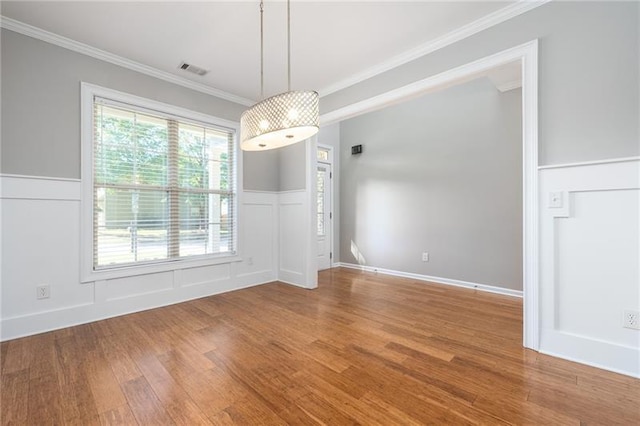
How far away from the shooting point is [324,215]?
5.47 meters

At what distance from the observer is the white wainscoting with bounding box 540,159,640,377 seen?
1.83 meters

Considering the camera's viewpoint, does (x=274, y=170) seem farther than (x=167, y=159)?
Yes

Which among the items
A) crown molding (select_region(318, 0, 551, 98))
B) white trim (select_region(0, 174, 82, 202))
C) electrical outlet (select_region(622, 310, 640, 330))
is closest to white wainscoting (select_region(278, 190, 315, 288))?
crown molding (select_region(318, 0, 551, 98))

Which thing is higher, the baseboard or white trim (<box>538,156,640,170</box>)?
white trim (<box>538,156,640,170</box>)

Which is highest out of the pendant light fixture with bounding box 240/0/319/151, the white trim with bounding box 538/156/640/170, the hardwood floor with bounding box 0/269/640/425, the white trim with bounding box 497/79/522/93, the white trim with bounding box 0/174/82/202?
the white trim with bounding box 497/79/522/93

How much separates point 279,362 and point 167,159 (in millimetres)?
2678

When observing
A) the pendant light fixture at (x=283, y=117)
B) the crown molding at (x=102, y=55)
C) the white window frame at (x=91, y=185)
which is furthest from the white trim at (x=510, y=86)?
the white window frame at (x=91, y=185)

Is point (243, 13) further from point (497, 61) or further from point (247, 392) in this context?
point (247, 392)

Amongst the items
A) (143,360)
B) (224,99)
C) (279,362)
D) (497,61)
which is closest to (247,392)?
(279,362)

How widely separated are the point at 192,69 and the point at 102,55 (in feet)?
2.77

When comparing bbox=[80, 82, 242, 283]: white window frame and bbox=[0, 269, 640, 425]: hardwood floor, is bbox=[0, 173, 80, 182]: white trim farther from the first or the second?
bbox=[0, 269, 640, 425]: hardwood floor

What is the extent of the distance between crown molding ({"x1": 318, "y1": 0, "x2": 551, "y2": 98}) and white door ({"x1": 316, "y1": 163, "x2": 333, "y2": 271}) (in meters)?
2.09

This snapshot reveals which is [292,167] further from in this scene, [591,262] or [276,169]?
[591,262]

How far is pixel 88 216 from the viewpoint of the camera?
2746mm
